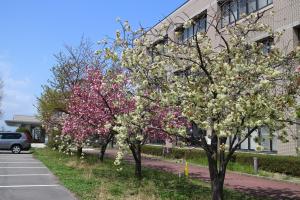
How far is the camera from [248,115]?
8258 mm

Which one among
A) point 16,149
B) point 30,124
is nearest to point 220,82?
point 16,149

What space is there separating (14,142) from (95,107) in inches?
853

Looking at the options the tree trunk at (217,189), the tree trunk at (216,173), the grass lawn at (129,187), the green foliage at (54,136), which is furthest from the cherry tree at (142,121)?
the green foliage at (54,136)

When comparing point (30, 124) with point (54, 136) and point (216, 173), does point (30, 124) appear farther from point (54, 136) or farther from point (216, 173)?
point (216, 173)

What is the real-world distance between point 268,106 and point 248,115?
377mm

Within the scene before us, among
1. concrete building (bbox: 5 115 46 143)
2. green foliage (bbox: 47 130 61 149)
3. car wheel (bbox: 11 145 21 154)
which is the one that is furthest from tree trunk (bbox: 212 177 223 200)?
concrete building (bbox: 5 115 46 143)

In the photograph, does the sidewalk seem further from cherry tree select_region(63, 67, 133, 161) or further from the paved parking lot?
the paved parking lot

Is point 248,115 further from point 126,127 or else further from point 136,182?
point 136,182

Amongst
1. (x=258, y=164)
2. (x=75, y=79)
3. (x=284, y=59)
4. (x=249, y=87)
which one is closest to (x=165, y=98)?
(x=249, y=87)

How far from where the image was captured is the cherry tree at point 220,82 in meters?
8.38

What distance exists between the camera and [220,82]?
9359 millimetres

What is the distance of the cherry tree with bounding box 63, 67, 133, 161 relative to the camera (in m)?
16.6

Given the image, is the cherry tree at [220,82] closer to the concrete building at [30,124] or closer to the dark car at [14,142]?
the dark car at [14,142]

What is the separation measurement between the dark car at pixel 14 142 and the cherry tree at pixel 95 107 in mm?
16897
